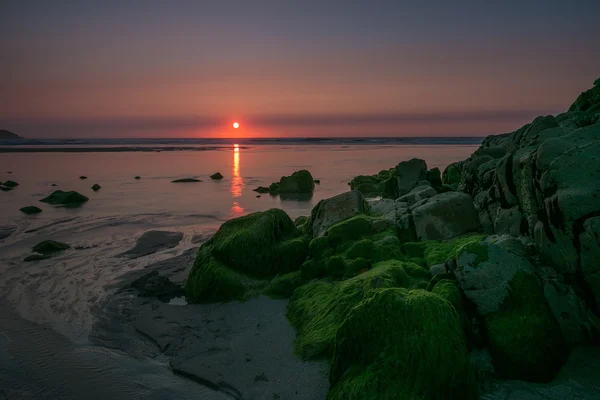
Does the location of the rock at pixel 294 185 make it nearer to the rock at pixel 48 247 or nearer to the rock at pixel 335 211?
the rock at pixel 335 211

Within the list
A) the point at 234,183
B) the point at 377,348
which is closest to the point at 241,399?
the point at 377,348

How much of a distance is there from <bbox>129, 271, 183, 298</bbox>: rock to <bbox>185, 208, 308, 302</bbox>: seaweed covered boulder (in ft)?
1.00

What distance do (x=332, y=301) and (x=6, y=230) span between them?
495 inches

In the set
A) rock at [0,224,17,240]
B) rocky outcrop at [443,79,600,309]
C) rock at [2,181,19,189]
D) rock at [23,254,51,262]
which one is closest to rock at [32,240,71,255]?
rock at [23,254,51,262]

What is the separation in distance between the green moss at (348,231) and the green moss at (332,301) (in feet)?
4.98

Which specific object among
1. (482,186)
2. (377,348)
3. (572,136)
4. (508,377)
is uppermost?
(572,136)

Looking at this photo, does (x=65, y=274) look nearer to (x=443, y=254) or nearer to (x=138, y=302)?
(x=138, y=302)

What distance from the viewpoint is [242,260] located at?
8.85 meters

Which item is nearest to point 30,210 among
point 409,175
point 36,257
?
point 36,257

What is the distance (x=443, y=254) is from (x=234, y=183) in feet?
70.1

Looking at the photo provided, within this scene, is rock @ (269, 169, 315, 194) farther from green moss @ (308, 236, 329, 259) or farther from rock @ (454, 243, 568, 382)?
rock @ (454, 243, 568, 382)

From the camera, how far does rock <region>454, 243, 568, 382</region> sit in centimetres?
501

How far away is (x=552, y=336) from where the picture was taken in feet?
16.8

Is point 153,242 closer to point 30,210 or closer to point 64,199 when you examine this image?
point 30,210
